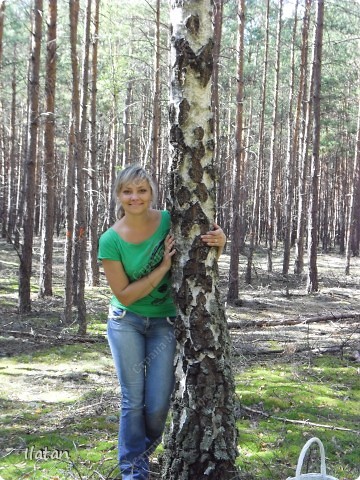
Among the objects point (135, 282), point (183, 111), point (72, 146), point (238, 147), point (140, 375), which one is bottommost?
point (140, 375)

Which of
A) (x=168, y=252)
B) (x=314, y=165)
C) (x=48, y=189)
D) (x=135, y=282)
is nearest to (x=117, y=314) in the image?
(x=135, y=282)

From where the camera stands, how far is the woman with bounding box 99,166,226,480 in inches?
119

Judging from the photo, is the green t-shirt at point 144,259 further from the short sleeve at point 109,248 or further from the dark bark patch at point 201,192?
the dark bark patch at point 201,192

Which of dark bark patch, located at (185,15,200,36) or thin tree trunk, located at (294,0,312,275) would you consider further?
thin tree trunk, located at (294,0,312,275)

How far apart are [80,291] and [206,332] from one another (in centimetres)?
582

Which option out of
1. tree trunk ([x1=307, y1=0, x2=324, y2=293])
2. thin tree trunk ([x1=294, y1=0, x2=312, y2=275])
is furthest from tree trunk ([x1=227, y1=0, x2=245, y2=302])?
thin tree trunk ([x1=294, y1=0, x2=312, y2=275])

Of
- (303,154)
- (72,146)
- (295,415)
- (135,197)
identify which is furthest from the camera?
(303,154)

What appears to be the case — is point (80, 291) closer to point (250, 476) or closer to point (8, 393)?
point (8, 393)

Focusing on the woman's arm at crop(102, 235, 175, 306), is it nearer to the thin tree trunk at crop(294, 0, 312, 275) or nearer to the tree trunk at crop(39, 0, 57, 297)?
the tree trunk at crop(39, 0, 57, 297)

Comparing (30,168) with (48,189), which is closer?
(30,168)

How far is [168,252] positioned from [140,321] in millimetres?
454

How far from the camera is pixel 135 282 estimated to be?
117 inches

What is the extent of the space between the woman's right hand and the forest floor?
1245 millimetres

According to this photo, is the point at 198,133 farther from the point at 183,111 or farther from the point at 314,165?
the point at 314,165
